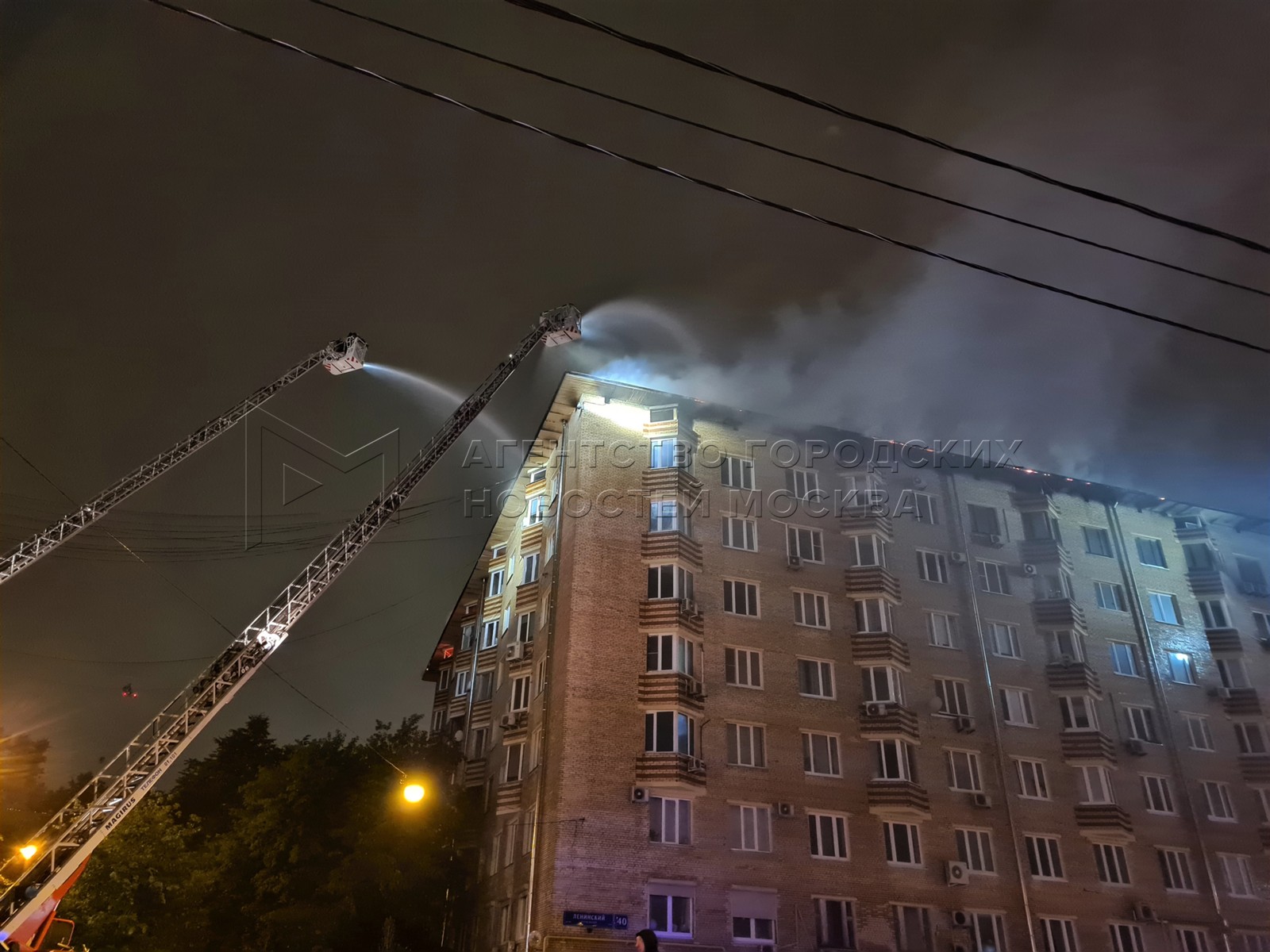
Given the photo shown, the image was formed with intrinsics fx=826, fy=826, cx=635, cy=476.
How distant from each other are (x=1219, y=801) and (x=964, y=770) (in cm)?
1324

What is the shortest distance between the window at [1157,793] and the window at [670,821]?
837 inches

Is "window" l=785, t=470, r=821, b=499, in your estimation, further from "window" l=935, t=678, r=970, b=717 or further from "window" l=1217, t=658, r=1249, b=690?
"window" l=1217, t=658, r=1249, b=690

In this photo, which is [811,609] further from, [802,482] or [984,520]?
[984,520]

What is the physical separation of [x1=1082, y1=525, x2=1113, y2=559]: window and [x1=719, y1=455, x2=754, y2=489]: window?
18431 mm

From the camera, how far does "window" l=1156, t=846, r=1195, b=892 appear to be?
34781mm

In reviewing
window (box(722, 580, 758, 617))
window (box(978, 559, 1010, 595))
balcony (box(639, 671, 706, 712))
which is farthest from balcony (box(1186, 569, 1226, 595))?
balcony (box(639, 671, 706, 712))

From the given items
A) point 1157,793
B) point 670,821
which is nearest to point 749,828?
point 670,821

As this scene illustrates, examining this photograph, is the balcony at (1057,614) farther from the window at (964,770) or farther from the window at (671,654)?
the window at (671,654)

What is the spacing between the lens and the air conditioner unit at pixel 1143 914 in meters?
33.3

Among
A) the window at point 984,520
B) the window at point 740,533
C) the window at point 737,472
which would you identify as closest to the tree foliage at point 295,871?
the window at point 740,533

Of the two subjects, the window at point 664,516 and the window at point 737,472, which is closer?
the window at point 664,516

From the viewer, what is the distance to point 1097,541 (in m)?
43.5

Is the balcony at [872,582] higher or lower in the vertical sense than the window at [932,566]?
lower

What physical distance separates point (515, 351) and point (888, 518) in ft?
64.6
